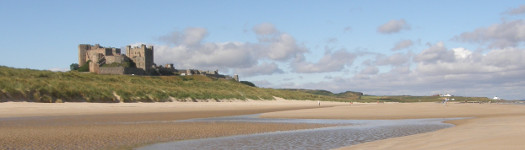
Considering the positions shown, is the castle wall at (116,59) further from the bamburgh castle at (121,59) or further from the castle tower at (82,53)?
the castle tower at (82,53)

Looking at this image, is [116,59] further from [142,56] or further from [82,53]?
[82,53]

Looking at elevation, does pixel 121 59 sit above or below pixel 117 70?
above

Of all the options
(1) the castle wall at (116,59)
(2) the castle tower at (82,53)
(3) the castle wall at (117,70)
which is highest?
(2) the castle tower at (82,53)

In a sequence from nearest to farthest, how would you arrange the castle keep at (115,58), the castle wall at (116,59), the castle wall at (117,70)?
the castle wall at (117,70), the castle keep at (115,58), the castle wall at (116,59)

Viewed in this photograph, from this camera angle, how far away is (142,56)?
112 m

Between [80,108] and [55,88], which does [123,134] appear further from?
[55,88]

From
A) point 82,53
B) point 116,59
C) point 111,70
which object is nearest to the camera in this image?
point 111,70

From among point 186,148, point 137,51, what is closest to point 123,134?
point 186,148

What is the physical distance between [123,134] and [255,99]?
165ft

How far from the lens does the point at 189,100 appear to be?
47812mm

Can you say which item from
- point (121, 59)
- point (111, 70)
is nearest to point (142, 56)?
point (121, 59)

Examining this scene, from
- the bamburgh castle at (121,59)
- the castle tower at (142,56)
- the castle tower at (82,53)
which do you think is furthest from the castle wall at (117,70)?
the castle tower at (82,53)

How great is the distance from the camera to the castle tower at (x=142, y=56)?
110m

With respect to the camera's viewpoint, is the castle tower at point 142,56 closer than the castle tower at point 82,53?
Yes
